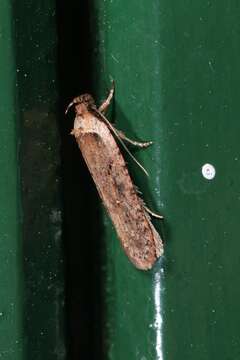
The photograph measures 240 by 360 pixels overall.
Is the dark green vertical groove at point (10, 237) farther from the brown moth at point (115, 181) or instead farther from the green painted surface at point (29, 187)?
the brown moth at point (115, 181)

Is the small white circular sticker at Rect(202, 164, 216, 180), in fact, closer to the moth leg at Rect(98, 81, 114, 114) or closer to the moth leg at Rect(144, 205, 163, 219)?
the moth leg at Rect(144, 205, 163, 219)

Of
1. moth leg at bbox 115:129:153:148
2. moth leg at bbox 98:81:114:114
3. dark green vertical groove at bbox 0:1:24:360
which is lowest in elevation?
dark green vertical groove at bbox 0:1:24:360

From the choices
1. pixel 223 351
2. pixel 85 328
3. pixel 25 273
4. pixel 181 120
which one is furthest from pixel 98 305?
pixel 181 120

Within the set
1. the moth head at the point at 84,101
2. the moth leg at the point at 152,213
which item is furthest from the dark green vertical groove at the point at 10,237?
the moth leg at the point at 152,213

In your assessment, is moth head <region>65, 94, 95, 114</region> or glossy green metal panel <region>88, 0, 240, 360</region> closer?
glossy green metal panel <region>88, 0, 240, 360</region>

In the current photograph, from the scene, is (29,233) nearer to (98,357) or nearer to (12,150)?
(12,150)

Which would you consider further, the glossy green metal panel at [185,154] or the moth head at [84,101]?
the moth head at [84,101]

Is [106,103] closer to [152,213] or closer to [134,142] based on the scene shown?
[134,142]

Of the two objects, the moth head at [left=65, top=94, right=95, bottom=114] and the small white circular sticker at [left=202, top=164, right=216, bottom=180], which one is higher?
the moth head at [left=65, top=94, right=95, bottom=114]

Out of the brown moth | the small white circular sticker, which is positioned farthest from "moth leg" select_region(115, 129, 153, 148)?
the small white circular sticker
